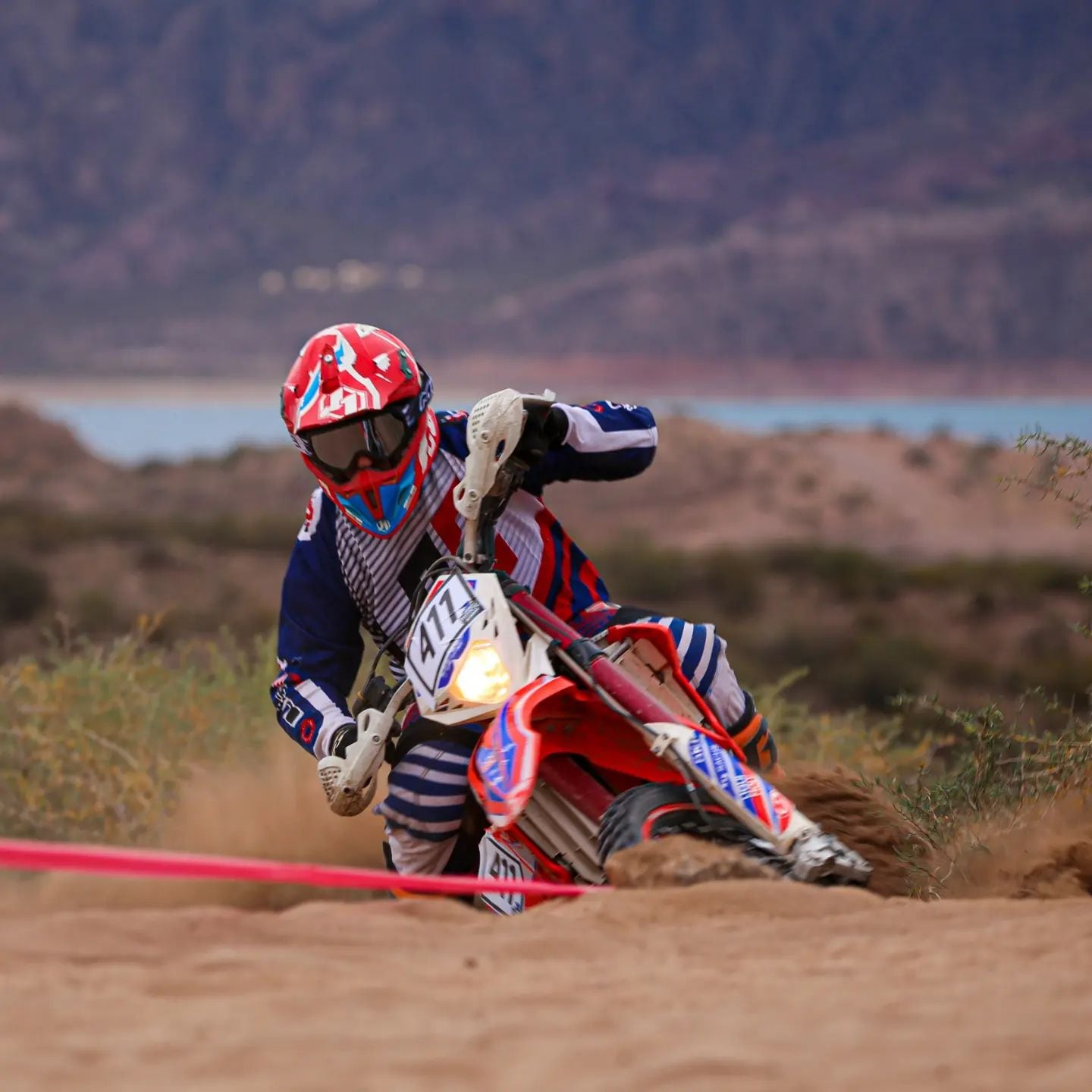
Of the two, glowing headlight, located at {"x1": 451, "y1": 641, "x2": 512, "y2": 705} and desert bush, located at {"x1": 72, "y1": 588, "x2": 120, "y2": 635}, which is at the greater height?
glowing headlight, located at {"x1": 451, "y1": 641, "x2": 512, "y2": 705}

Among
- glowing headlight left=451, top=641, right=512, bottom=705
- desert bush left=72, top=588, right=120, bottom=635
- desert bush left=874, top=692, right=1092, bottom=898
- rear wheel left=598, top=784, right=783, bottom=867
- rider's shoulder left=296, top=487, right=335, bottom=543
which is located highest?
rider's shoulder left=296, top=487, right=335, bottom=543

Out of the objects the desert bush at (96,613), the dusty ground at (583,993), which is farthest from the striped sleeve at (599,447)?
the desert bush at (96,613)

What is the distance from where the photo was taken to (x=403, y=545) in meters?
5.04

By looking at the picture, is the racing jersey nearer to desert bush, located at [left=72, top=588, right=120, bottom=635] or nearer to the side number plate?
the side number plate

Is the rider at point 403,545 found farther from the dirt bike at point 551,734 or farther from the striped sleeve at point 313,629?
the dirt bike at point 551,734

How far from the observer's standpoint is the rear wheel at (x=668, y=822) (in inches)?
162

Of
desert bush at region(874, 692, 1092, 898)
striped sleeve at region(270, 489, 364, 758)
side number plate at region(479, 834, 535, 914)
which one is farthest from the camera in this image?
striped sleeve at region(270, 489, 364, 758)

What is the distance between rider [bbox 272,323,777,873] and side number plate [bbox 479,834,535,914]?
77 mm

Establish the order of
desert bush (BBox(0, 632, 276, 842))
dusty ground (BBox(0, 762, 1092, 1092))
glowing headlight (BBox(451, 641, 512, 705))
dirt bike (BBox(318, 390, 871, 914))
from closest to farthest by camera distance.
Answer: dusty ground (BBox(0, 762, 1092, 1092)) → dirt bike (BBox(318, 390, 871, 914)) → glowing headlight (BBox(451, 641, 512, 705)) → desert bush (BBox(0, 632, 276, 842))

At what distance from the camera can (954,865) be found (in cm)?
466

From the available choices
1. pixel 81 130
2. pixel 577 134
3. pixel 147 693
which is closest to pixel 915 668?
pixel 147 693

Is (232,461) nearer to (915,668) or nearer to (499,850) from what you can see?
(915,668)

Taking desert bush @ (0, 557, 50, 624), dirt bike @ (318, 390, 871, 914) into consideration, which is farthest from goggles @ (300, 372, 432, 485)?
desert bush @ (0, 557, 50, 624)

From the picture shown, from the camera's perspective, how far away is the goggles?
186 inches
